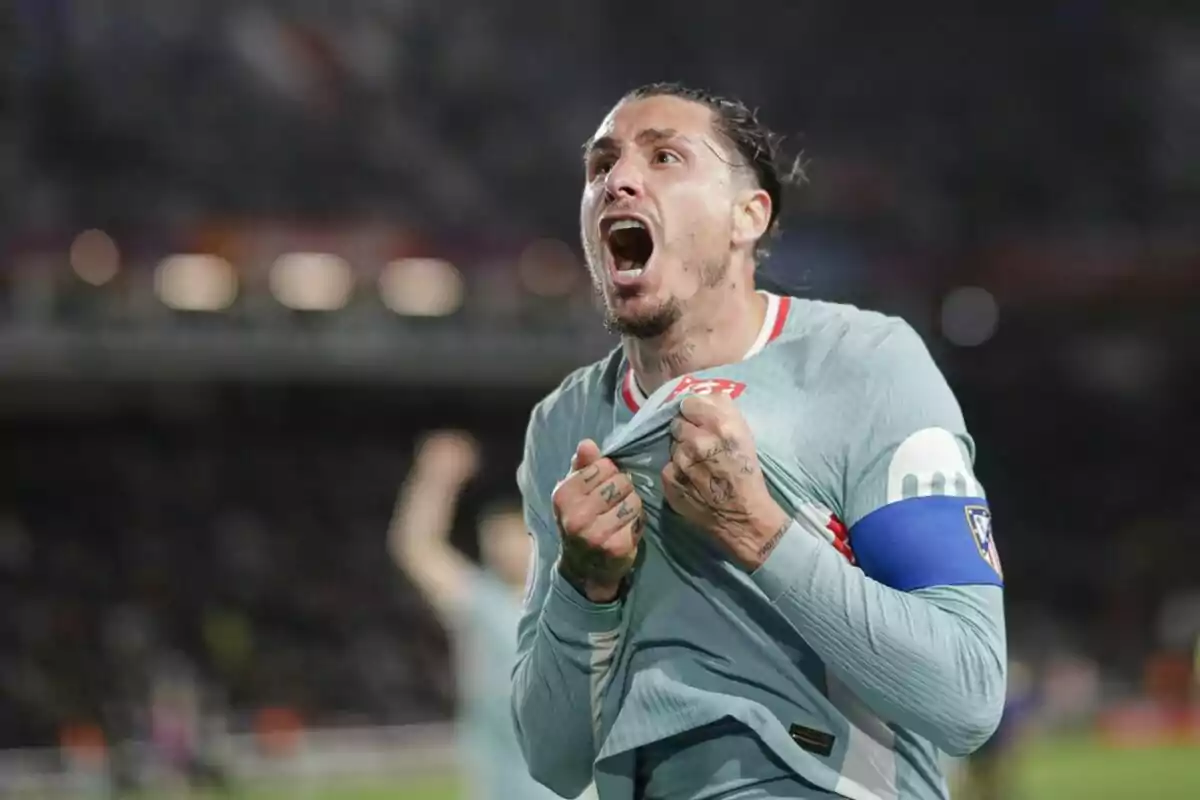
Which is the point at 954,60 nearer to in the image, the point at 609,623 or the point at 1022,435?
the point at 1022,435

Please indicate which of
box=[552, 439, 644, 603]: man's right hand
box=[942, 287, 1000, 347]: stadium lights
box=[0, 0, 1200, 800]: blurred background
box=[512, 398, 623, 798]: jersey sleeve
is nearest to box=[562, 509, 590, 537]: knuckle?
box=[552, 439, 644, 603]: man's right hand

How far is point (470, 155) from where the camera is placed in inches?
922

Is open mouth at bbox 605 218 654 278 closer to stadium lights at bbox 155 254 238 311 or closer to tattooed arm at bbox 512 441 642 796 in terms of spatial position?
tattooed arm at bbox 512 441 642 796

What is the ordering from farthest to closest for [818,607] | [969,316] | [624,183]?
[969,316] → [624,183] → [818,607]

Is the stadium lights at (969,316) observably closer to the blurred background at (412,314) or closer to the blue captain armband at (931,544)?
the blurred background at (412,314)

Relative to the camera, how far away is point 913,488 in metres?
2.01

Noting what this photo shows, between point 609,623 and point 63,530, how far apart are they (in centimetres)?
1830

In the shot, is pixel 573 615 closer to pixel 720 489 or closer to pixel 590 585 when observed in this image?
pixel 590 585

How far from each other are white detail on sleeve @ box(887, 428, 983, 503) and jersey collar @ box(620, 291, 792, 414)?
0.29 meters

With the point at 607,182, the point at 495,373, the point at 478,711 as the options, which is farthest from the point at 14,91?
the point at 607,182

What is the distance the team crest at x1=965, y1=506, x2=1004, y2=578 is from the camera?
2029 millimetres

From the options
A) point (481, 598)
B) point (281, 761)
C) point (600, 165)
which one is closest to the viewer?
point (600, 165)

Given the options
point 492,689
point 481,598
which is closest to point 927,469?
point 492,689

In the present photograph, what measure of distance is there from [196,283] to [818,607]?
17619mm
